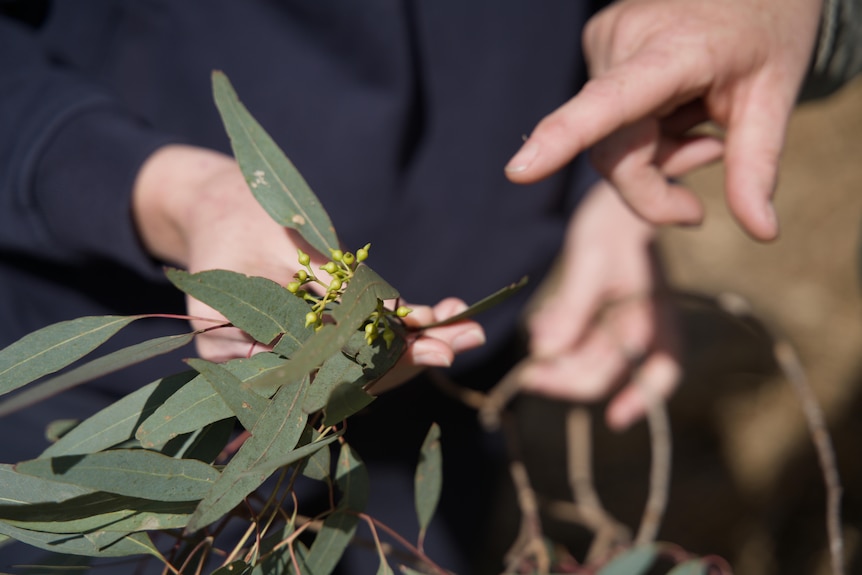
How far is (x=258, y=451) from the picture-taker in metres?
0.44

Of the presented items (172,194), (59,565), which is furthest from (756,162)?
(59,565)

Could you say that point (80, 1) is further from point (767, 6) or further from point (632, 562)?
point (632, 562)

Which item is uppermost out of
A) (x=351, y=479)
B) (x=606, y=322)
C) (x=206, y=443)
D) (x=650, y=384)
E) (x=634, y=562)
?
(x=206, y=443)

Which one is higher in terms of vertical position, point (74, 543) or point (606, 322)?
point (74, 543)

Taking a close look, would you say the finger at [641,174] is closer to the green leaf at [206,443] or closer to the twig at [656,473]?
the twig at [656,473]

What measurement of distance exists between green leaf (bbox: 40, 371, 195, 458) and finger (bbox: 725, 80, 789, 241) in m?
0.61

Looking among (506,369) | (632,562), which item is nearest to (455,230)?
(506,369)

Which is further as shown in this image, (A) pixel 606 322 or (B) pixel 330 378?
(A) pixel 606 322

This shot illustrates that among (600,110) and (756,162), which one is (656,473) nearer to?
(756,162)

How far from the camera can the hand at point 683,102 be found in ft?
2.25

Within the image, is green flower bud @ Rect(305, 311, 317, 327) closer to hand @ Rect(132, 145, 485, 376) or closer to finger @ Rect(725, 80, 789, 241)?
hand @ Rect(132, 145, 485, 376)

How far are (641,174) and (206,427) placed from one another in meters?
0.58

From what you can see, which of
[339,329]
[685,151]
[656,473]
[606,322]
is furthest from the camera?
[606,322]

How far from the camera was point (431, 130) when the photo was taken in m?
1.15
